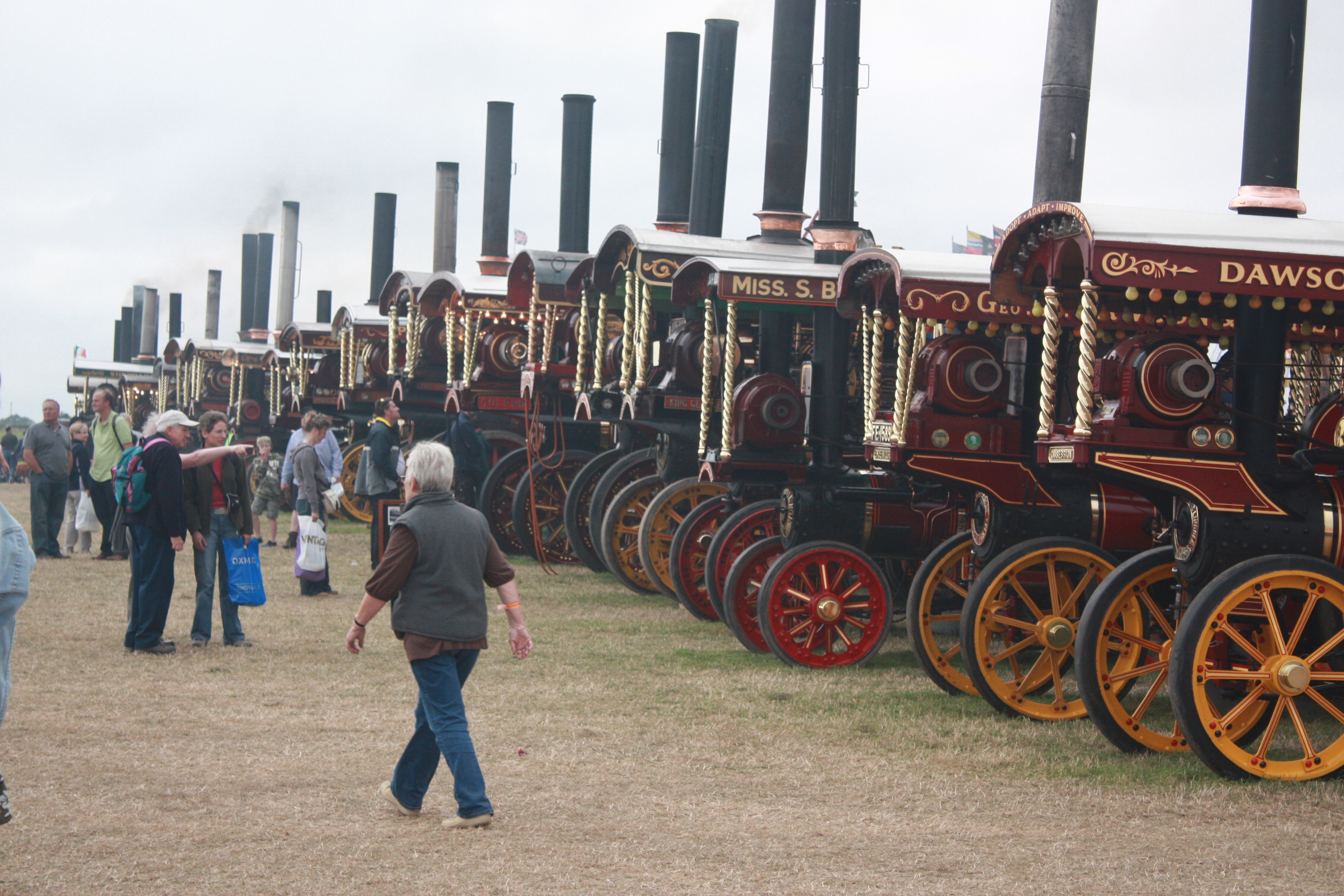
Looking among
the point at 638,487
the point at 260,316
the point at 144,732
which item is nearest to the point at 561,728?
the point at 144,732

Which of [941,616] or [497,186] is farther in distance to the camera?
[497,186]

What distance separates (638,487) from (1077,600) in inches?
190

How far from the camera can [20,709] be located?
720cm

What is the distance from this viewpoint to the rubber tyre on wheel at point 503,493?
14.5m

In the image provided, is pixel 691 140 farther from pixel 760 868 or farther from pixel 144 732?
pixel 760 868

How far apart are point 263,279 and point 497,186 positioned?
1738 centimetres

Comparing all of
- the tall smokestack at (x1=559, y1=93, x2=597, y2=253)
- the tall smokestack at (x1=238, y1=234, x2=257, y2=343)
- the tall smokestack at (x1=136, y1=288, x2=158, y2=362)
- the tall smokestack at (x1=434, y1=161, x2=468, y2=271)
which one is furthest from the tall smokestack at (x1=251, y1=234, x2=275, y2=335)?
the tall smokestack at (x1=559, y1=93, x2=597, y2=253)

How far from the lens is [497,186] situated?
23406 millimetres

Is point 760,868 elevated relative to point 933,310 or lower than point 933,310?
lower

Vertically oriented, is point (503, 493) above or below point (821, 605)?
below

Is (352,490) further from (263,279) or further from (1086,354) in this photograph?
(263,279)

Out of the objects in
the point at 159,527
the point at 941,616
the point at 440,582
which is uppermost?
the point at 440,582

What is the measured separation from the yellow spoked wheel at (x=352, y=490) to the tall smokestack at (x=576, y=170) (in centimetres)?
339

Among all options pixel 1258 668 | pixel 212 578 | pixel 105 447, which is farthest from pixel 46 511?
pixel 1258 668
